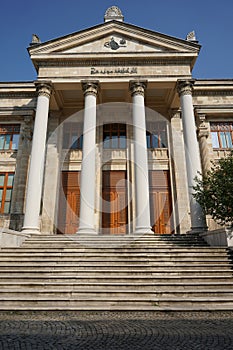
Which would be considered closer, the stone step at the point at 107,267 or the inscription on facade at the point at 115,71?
the stone step at the point at 107,267

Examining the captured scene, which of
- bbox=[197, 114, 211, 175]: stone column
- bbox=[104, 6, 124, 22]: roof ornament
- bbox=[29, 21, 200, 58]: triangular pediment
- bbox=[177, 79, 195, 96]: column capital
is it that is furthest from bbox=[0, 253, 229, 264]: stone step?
bbox=[104, 6, 124, 22]: roof ornament

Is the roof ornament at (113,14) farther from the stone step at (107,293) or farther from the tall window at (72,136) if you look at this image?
the stone step at (107,293)

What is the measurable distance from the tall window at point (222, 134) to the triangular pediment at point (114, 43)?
5.63 m

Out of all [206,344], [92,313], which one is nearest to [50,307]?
[92,313]

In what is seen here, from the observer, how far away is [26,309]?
5992mm

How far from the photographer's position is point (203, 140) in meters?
17.3

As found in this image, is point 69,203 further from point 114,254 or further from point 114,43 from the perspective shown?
point 114,43

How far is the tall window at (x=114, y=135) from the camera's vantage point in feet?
58.0

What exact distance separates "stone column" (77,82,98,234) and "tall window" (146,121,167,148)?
17.8ft

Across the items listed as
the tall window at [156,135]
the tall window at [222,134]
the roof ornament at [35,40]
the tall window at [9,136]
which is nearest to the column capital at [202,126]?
the tall window at [222,134]

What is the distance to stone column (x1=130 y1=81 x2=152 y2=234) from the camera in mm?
12078

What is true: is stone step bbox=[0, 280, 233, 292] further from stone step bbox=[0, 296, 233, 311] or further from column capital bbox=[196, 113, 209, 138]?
column capital bbox=[196, 113, 209, 138]

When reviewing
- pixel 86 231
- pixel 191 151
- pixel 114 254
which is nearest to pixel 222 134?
pixel 191 151

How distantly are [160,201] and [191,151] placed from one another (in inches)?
188
